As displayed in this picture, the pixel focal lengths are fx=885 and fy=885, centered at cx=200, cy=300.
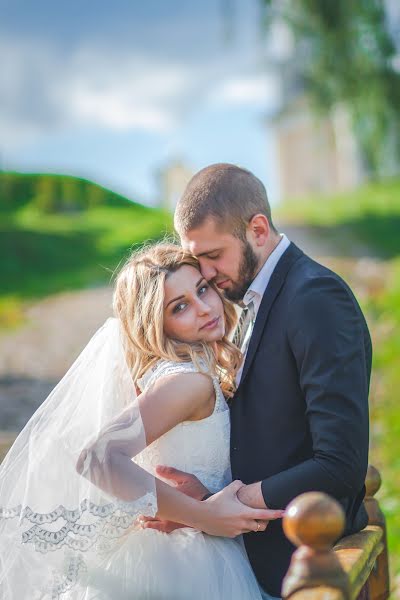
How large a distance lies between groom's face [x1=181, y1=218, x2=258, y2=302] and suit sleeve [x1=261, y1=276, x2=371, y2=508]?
0.97 feet

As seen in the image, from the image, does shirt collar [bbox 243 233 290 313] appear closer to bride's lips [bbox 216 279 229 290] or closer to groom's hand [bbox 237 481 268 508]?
bride's lips [bbox 216 279 229 290]

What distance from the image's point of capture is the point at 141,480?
238 cm

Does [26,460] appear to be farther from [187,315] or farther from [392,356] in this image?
[392,356]

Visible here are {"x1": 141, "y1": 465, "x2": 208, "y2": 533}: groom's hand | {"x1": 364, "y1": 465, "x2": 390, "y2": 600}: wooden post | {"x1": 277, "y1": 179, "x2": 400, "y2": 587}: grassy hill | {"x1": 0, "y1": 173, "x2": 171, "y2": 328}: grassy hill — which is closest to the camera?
{"x1": 141, "y1": 465, "x2": 208, "y2": 533}: groom's hand

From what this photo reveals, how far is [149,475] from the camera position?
7.88ft

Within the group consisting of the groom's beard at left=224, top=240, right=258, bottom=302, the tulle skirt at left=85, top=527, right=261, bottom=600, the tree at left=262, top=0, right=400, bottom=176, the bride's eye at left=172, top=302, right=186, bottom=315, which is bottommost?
the tulle skirt at left=85, top=527, right=261, bottom=600

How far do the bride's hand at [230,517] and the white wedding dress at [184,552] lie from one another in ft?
0.23

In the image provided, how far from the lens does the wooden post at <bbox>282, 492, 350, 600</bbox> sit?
164 centimetres

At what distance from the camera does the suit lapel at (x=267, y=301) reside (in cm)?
253

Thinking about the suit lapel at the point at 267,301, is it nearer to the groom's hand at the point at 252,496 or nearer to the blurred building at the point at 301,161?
the groom's hand at the point at 252,496

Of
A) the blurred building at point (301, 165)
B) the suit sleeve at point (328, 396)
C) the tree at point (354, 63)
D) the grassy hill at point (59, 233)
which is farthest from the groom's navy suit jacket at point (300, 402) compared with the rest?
the blurred building at point (301, 165)

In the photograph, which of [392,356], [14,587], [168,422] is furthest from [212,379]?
[392,356]

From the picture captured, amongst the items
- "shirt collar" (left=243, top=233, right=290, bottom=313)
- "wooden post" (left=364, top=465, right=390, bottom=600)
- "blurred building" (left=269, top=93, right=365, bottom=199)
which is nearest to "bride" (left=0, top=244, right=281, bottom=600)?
"shirt collar" (left=243, top=233, right=290, bottom=313)

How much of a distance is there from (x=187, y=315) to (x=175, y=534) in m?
0.64
